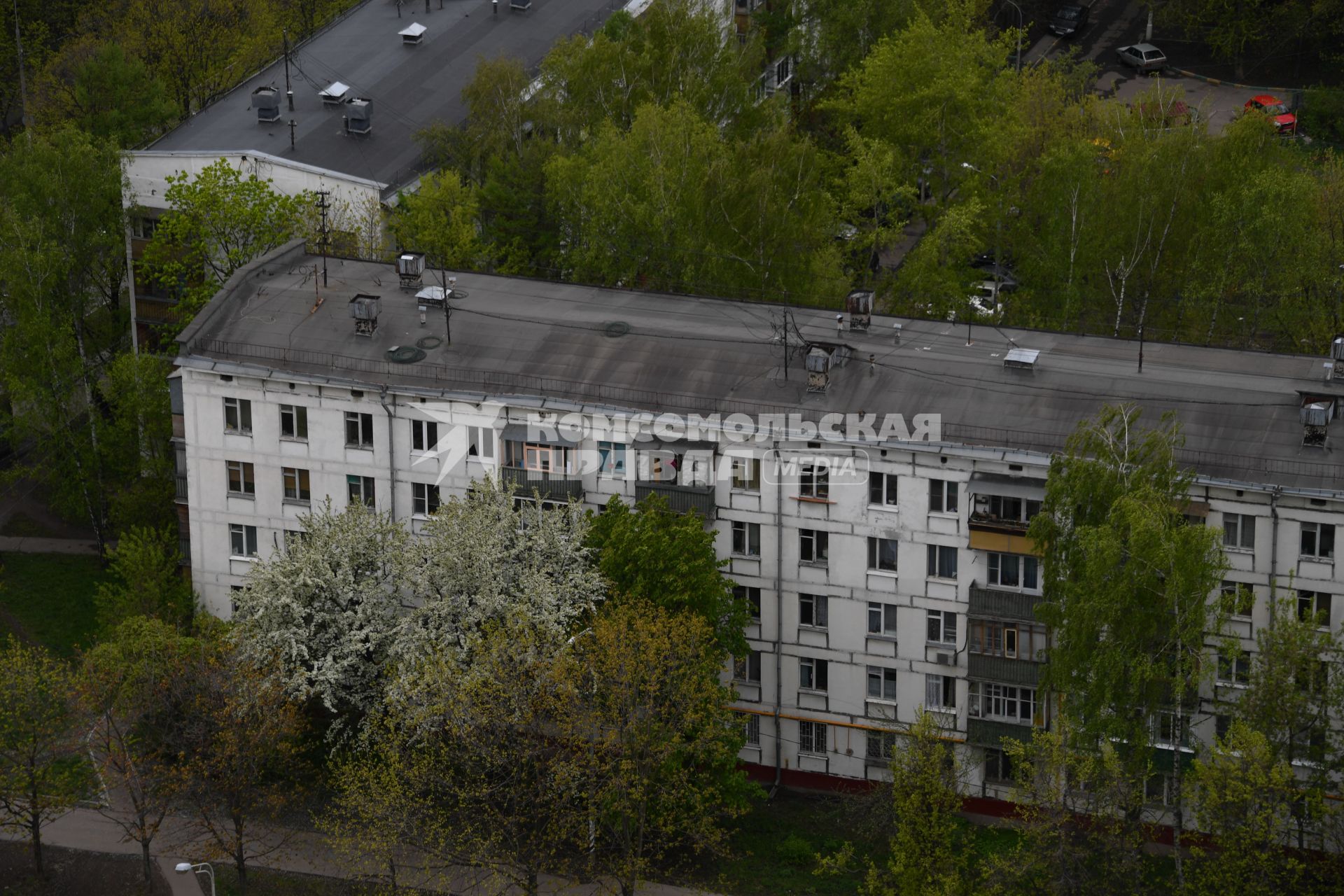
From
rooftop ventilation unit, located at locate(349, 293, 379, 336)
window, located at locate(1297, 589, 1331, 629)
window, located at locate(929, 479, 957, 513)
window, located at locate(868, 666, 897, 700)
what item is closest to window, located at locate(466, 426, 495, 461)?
rooftop ventilation unit, located at locate(349, 293, 379, 336)

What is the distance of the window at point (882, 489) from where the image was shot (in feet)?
253

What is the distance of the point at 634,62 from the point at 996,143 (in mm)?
17746

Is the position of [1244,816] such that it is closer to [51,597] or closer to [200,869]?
[200,869]

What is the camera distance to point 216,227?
96438mm

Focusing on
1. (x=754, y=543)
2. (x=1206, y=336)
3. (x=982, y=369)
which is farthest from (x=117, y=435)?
(x=1206, y=336)

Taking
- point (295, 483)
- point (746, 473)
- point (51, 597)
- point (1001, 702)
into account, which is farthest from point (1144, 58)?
point (51, 597)

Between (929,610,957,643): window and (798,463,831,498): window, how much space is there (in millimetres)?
5670

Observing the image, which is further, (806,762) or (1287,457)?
(806,762)

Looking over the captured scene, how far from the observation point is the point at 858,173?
102m

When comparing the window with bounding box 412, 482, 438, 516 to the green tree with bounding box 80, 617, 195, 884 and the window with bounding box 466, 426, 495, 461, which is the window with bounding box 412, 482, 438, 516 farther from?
the green tree with bounding box 80, 617, 195, 884

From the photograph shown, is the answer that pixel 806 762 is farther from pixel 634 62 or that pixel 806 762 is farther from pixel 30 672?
pixel 634 62

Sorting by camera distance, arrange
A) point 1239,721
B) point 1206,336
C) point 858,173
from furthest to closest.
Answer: point 858,173 → point 1206,336 → point 1239,721

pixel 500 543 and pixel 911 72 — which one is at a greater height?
pixel 911 72

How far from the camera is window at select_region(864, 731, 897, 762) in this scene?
80.1 m
